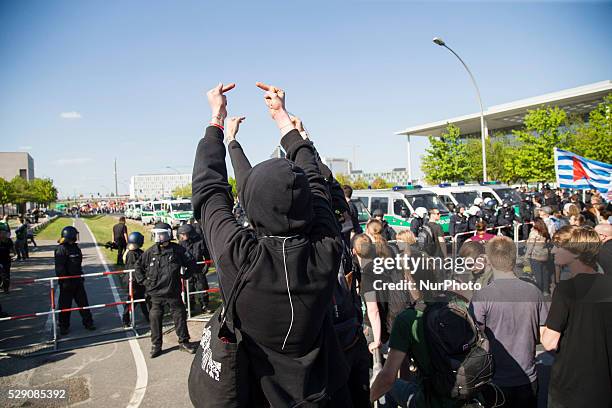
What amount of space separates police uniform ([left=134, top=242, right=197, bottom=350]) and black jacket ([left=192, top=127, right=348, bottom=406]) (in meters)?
5.36

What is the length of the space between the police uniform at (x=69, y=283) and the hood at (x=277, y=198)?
24.9 ft

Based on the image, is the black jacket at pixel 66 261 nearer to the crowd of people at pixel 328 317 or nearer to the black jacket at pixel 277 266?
the crowd of people at pixel 328 317

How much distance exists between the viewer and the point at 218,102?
1.88m

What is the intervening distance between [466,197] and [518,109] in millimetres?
40334

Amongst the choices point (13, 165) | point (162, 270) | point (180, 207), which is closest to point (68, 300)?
point (162, 270)

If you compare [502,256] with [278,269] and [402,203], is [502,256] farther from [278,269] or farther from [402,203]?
[402,203]

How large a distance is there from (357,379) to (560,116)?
32198mm

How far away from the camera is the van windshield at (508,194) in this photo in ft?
56.5

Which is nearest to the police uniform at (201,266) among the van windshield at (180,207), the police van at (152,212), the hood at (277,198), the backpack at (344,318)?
the backpack at (344,318)

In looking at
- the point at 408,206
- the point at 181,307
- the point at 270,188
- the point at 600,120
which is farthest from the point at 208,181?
the point at 600,120

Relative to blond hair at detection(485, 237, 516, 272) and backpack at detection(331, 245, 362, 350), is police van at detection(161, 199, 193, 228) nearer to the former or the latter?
blond hair at detection(485, 237, 516, 272)

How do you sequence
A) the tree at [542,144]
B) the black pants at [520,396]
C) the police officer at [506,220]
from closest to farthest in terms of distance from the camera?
1. the black pants at [520,396]
2. the police officer at [506,220]
3. the tree at [542,144]

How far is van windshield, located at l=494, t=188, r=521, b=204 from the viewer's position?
17.2m

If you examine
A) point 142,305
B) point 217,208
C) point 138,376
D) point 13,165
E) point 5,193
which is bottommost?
point 138,376
